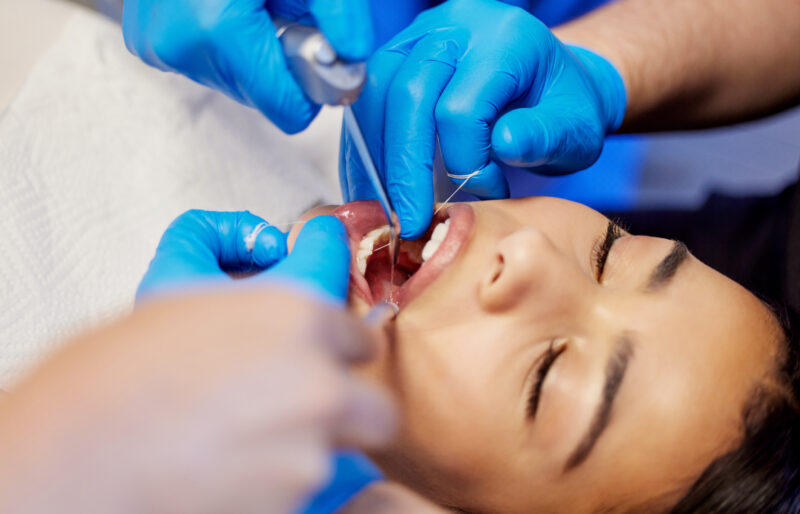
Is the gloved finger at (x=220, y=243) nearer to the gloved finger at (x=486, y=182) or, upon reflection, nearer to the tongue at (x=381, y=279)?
the tongue at (x=381, y=279)

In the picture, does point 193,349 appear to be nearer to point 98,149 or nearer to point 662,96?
point 98,149

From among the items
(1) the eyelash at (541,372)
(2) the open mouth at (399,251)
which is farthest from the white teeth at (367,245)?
(1) the eyelash at (541,372)

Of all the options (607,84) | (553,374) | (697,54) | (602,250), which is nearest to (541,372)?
(553,374)

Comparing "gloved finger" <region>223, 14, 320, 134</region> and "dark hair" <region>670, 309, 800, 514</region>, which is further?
"dark hair" <region>670, 309, 800, 514</region>

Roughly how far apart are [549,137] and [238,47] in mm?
552

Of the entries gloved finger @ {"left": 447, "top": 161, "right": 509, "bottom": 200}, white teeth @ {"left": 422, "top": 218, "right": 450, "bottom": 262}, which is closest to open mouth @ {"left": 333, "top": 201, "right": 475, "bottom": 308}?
white teeth @ {"left": 422, "top": 218, "right": 450, "bottom": 262}

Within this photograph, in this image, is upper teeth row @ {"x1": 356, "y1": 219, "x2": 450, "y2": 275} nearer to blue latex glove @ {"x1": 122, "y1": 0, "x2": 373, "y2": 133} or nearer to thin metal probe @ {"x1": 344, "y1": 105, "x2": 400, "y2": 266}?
thin metal probe @ {"x1": 344, "y1": 105, "x2": 400, "y2": 266}

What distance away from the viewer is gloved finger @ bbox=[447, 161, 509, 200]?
44.2 inches

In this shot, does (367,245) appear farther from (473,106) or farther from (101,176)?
(101,176)

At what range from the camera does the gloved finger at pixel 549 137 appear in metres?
1.02

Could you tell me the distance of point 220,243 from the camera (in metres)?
1.01

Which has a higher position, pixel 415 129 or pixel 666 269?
pixel 415 129

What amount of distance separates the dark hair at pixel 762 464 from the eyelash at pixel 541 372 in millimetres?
306

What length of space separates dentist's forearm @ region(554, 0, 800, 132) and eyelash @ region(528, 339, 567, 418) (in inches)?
31.3
